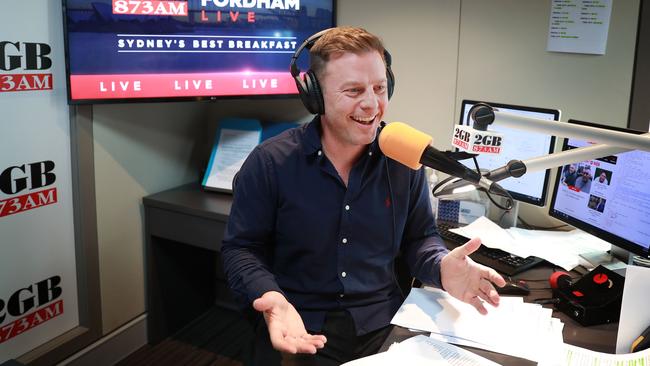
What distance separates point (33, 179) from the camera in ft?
6.56

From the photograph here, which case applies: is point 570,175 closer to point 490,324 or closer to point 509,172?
point 490,324

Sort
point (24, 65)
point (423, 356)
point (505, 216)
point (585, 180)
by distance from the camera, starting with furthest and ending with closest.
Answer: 1. point (505, 216)
2. point (24, 65)
3. point (585, 180)
4. point (423, 356)

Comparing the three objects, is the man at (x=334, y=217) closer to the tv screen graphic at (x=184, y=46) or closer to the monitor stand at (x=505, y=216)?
the monitor stand at (x=505, y=216)

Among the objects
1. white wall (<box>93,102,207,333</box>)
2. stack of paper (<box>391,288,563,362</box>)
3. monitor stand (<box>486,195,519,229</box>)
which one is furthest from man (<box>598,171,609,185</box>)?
white wall (<box>93,102,207,333</box>)

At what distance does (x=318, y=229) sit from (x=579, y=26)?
1315 millimetres

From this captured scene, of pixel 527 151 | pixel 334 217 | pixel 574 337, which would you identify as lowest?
pixel 574 337

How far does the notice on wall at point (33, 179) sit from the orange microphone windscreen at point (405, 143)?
1398mm

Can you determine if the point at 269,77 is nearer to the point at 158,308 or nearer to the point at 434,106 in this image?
the point at 434,106

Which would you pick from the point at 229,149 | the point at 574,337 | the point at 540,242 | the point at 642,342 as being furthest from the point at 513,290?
the point at 229,149

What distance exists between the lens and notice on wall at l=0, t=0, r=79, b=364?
188 centimetres

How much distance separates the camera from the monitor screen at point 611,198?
1560 millimetres

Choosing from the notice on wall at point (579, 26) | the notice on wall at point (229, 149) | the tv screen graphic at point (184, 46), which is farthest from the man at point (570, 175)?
the notice on wall at point (229, 149)

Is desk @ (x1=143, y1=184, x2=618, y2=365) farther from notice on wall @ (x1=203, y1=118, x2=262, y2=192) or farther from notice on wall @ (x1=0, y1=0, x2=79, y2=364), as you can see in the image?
notice on wall @ (x1=0, y1=0, x2=79, y2=364)

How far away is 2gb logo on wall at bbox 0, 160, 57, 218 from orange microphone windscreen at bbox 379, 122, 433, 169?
56.1 inches
